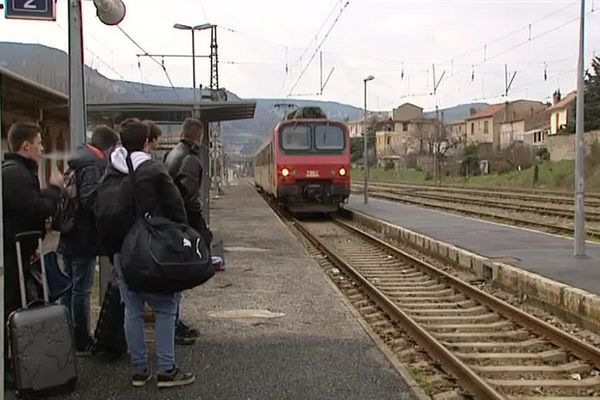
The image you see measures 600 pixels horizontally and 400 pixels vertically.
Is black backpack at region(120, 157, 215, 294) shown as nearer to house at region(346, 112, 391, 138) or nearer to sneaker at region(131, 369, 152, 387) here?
sneaker at region(131, 369, 152, 387)

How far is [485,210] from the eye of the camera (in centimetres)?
2692

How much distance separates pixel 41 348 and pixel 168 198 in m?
1.22

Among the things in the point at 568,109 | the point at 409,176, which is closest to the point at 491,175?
the point at 409,176

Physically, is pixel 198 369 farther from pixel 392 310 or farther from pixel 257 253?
pixel 257 253

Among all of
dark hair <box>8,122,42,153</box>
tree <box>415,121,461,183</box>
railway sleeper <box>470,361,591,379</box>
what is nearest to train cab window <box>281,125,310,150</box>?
railway sleeper <box>470,361,591,379</box>

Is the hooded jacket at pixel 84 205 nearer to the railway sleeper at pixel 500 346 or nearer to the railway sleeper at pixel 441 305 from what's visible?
the railway sleeper at pixel 500 346

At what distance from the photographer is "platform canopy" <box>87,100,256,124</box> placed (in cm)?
1159

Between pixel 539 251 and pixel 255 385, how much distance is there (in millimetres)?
8970

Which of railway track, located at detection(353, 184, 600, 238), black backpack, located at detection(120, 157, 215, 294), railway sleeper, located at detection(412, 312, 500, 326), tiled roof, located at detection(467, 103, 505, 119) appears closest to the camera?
black backpack, located at detection(120, 157, 215, 294)

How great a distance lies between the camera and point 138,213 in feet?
16.6

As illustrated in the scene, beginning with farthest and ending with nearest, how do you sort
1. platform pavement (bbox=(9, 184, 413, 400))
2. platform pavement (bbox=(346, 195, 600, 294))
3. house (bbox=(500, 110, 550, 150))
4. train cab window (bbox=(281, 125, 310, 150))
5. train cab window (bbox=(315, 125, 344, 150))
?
house (bbox=(500, 110, 550, 150)), train cab window (bbox=(315, 125, 344, 150)), train cab window (bbox=(281, 125, 310, 150)), platform pavement (bbox=(346, 195, 600, 294)), platform pavement (bbox=(9, 184, 413, 400))

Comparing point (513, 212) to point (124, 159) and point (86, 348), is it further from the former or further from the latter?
point (124, 159)

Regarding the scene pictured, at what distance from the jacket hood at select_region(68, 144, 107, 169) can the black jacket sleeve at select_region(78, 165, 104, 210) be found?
0.13ft

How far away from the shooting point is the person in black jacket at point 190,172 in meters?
5.93
